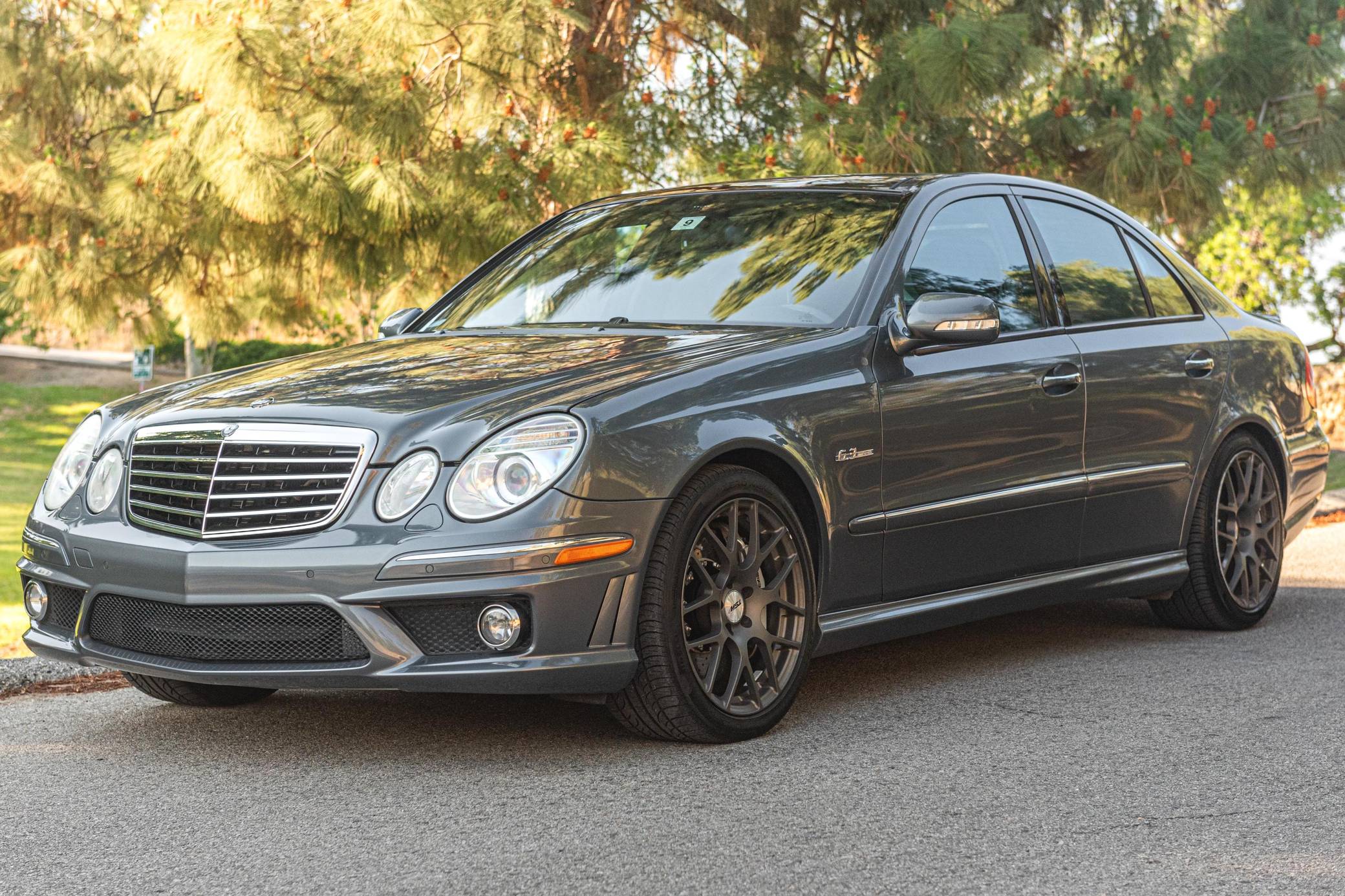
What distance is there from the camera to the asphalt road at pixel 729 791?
12.0ft

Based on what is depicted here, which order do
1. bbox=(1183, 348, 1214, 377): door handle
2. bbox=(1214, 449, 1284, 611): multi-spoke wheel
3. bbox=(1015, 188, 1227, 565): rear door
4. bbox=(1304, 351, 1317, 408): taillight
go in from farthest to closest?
1. bbox=(1304, 351, 1317, 408): taillight
2. bbox=(1214, 449, 1284, 611): multi-spoke wheel
3. bbox=(1183, 348, 1214, 377): door handle
4. bbox=(1015, 188, 1227, 565): rear door

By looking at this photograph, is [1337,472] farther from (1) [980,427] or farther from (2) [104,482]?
(2) [104,482]

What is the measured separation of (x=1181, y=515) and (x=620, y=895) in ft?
12.2

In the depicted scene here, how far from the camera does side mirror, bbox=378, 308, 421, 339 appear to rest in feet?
20.2

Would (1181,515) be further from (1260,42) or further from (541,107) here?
(1260,42)

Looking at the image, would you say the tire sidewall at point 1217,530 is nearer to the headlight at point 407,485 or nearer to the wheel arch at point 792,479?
the wheel arch at point 792,479

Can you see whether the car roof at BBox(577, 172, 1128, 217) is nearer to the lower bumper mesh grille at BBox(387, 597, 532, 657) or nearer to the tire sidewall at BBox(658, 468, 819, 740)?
the tire sidewall at BBox(658, 468, 819, 740)

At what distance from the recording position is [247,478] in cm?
448

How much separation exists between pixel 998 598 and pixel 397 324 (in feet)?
7.67

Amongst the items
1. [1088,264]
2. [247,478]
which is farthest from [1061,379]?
[247,478]

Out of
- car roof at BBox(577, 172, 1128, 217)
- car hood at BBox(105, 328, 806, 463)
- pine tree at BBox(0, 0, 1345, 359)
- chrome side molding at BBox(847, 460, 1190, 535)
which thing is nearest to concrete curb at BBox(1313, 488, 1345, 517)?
pine tree at BBox(0, 0, 1345, 359)

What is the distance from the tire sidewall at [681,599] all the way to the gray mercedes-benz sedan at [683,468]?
0.01 m

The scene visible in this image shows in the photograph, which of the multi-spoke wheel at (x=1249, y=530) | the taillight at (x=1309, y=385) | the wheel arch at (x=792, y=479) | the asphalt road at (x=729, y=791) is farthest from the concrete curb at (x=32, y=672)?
the taillight at (x=1309, y=385)

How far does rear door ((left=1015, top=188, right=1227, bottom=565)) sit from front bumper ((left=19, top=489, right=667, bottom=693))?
88.1 inches
